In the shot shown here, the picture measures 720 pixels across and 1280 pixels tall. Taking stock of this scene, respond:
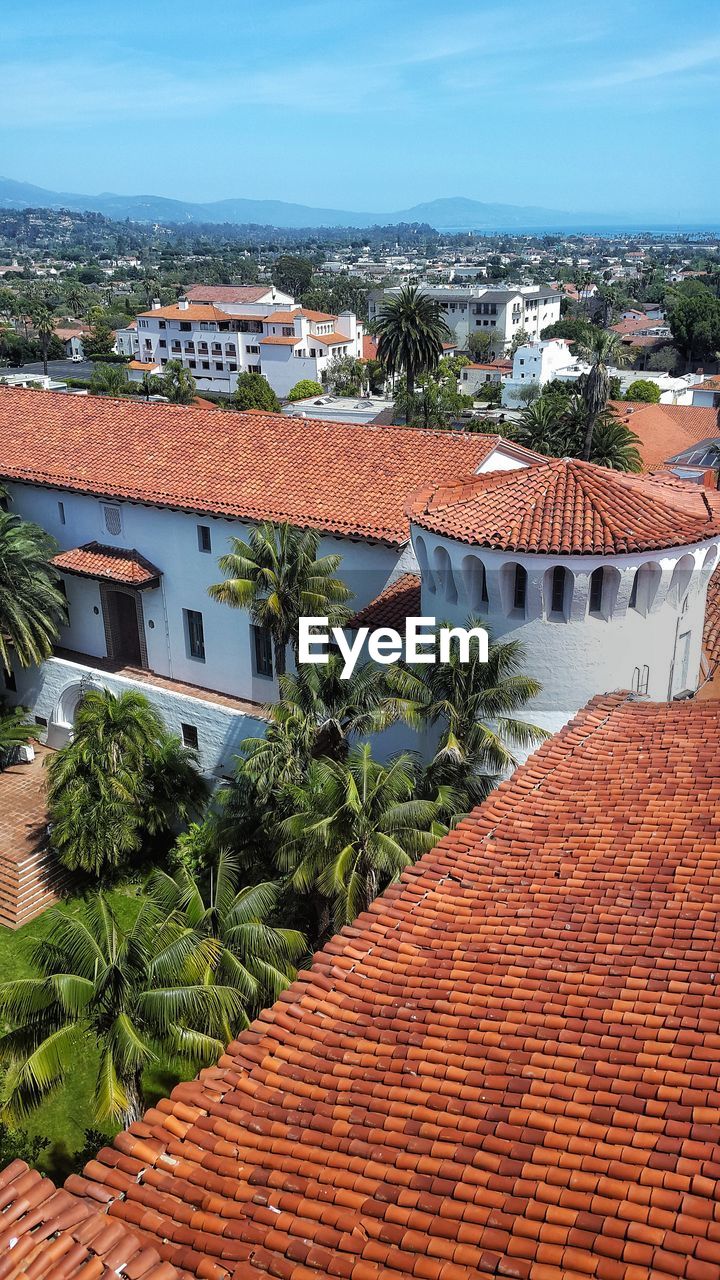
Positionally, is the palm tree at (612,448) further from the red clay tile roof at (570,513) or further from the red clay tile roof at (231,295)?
the red clay tile roof at (231,295)

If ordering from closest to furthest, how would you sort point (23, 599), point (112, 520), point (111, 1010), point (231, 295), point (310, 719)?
1. point (111, 1010)
2. point (310, 719)
3. point (23, 599)
4. point (112, 520)
5. point (231, 295)

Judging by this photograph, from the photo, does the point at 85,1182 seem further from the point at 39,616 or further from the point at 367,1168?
the point at 39,616

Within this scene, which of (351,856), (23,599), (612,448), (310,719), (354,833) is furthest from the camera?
(612,448)

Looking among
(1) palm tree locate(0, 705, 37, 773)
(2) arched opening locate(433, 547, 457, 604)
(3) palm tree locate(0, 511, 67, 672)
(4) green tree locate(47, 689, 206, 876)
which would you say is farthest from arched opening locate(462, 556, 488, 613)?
(1) palm tree locate(0, 705, 37, 773)

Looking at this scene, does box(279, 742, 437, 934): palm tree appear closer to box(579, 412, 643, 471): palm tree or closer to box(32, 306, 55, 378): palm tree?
box(579, 412, 643, 471): palm tree

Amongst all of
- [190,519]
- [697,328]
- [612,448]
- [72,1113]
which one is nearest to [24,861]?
[72,1113]

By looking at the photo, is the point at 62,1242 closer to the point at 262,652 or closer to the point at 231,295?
the point at 262,652

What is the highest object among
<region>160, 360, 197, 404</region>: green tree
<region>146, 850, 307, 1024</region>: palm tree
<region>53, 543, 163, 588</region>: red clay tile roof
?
<region>53, 543, 163, 588</region>: red clay tile roof

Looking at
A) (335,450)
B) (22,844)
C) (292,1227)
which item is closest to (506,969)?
(292,1227)
